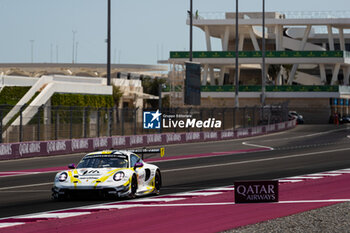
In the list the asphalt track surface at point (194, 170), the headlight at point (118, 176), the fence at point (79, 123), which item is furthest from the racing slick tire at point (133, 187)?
the fence at point (79, 123)

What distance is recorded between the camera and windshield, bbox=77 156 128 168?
58.4 ft

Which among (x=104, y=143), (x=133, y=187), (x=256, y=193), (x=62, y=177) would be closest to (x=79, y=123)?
(x=104, y=143)

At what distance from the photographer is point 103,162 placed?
18.0 metres

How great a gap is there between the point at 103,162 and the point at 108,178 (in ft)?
3.58

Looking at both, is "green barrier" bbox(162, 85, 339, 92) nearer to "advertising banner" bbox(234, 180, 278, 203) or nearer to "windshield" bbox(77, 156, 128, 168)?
"windshield" bbox(77, 156, 128, 168)

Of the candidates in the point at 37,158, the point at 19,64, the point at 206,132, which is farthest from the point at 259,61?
the point at 37,158

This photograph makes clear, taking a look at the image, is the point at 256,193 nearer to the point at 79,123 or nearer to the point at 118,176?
the point at 118,176

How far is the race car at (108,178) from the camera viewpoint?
16.7m

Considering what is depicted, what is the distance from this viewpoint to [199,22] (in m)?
99.9

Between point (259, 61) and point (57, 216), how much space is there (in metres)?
84.2

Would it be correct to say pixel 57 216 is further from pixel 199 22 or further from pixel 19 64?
pixel 19 64

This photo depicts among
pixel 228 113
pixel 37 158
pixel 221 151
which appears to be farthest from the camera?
pixel 228 113

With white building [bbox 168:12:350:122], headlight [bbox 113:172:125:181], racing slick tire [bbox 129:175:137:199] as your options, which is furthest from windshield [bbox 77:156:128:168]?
white building [bbox 168:12:350:122]

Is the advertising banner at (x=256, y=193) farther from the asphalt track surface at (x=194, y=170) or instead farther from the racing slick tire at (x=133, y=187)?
the asphalt track surface at (x=194, y=170)
